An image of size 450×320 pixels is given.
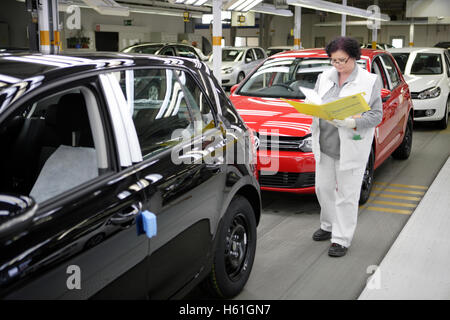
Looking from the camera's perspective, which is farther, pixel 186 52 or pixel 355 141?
pixel 186 52

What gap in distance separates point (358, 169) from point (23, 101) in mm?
2788

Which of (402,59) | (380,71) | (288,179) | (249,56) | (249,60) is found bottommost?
(288,179)

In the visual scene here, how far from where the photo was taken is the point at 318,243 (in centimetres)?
462

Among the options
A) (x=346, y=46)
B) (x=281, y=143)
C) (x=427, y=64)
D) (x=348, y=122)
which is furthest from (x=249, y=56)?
(x=348, y=122)

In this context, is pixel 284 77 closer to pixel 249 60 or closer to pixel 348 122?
pixel 348 122

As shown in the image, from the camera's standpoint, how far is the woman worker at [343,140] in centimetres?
398

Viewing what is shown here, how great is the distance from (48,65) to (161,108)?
30.8 inches

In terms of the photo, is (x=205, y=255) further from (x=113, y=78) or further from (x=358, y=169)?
(x=358, y=169)

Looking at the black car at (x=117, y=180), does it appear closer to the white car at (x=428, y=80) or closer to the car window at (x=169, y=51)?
the white car at (x=428, y=80)

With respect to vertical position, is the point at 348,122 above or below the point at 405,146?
above

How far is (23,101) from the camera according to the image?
1.96 m

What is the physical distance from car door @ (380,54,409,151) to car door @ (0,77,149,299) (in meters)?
4.49

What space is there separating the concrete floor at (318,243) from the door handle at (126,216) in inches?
56.0

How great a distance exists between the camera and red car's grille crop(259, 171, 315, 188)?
5180 millimetres
